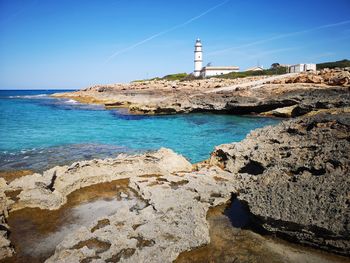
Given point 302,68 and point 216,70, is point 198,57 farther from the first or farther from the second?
point 302,68

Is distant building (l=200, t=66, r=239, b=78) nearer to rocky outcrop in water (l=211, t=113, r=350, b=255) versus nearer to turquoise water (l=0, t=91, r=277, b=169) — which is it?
turquoise water (l=0, t=91, r=277, b=169)

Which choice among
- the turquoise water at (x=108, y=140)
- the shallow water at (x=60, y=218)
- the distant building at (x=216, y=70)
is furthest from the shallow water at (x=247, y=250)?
the distant building at (x=216, y=70)

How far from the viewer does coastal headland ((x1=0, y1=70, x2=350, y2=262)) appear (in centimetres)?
521

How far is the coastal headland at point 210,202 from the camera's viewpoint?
5.21 metres

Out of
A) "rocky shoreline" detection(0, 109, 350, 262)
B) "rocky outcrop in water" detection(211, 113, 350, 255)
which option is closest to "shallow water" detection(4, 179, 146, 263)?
"rocky shoreline" detection(0, 109, 350, 262)

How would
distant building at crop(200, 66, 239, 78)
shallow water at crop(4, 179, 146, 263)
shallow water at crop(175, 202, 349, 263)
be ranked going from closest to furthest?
1. shallow water at crop(175, 202, 349, 263)
2. shallow water at crop(4, 179, 146, 263)
3. distant building at crop(200, 66, 239, 78)

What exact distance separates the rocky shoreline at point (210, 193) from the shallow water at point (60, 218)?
0.23 meters

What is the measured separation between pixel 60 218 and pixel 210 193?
12.4ft

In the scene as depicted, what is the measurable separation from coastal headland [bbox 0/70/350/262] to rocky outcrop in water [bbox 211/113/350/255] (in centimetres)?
2

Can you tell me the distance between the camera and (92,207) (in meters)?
7.35

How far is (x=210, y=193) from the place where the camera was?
7.62 metres

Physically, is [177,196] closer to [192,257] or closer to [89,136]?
[192,257]

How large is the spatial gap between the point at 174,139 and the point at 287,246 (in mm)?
15054

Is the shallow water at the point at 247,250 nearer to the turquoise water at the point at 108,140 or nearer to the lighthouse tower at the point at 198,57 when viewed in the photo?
the turquoise water at the point at 108,140
